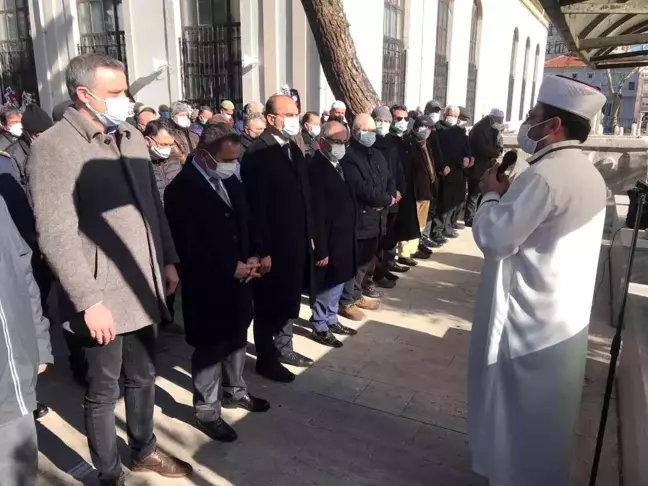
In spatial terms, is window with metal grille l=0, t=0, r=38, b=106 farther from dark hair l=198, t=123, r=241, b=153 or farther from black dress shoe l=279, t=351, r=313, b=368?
dark hair l=198, t=123, r=241, b=153

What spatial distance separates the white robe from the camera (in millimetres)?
2252

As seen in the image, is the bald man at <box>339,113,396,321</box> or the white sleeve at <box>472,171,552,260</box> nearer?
the white sleeve at <box>472,171,552,260</box>

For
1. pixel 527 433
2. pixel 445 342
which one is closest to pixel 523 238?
pixel 527 433

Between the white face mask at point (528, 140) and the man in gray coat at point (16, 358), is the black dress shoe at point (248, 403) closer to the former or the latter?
the man in gray coat at point (16, 358)

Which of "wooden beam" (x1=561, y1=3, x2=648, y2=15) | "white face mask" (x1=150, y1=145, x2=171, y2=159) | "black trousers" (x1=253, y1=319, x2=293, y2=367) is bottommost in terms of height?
"black trousers" (x1=253, y1=319, x2=293, y2=367)

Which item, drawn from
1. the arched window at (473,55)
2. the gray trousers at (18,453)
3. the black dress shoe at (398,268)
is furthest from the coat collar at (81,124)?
the arched window at (473,55)

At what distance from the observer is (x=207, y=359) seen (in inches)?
123

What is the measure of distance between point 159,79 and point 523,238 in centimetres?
1174

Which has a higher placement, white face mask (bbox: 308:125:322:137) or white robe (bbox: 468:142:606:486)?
white face mask (bbox: 308:125:322:137)

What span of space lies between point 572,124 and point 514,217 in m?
0.49

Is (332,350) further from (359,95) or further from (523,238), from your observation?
(359,95)

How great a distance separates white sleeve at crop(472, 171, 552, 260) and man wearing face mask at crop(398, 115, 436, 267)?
12.1 feet

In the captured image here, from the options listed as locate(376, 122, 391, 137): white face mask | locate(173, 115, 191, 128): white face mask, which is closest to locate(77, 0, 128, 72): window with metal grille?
locate(173, 115, 191, 128): white face mask

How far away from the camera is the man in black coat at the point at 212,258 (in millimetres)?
2975
